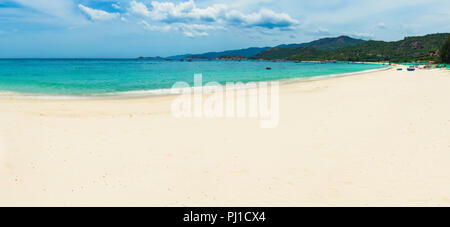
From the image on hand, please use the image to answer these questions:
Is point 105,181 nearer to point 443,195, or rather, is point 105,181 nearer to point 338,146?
point 338,146

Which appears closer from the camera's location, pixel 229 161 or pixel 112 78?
pixel 229 161

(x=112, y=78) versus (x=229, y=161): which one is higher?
(x=112, y=78)

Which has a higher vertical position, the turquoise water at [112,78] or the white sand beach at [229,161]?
the turquoise water at [112,78]

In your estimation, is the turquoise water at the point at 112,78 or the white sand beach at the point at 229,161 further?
the turquoise water at the point at 112,78

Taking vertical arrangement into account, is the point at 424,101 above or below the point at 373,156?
above

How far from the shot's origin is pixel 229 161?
20.2 ft

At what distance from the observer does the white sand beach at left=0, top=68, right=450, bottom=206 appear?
4.61 metres

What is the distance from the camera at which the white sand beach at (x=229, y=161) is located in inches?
181

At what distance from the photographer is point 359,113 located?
1081cm
